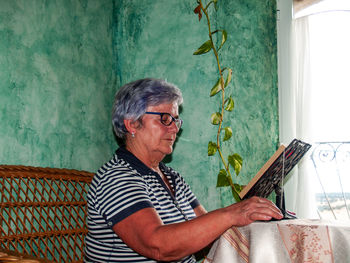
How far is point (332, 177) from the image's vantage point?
2.21 meters

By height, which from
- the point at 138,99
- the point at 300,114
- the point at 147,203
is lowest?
the point at 147,203

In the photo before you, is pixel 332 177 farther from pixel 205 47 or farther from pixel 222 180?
pixel 205 47

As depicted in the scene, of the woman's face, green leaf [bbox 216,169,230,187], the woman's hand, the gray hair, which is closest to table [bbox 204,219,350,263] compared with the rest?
the woman's hand

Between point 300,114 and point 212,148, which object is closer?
point 212,148

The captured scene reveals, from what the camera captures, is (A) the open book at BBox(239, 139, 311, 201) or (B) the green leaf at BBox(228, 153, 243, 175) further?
(B) the green leaf at BBox(228, 153, 243, 175)

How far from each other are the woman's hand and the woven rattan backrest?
857 millimetres

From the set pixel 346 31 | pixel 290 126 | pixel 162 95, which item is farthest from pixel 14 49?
pixel 346 31

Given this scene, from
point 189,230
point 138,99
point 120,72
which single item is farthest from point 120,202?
point 120,72

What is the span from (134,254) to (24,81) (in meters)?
0.96

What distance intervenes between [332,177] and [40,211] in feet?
5.18

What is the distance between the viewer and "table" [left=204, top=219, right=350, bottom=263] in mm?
1075

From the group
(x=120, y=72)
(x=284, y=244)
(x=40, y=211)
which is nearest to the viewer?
(x=284, y=244)

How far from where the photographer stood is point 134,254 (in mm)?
1410

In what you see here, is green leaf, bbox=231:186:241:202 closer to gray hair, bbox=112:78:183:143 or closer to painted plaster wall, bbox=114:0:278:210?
painted plaster wall, bbox=114:0:278:210
